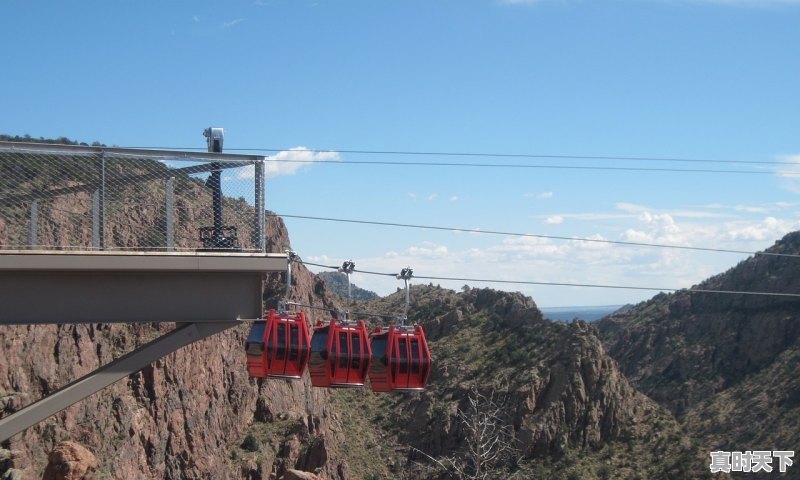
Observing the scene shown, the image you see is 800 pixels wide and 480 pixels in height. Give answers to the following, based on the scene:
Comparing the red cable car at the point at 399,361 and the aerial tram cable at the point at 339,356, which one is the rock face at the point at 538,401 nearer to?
the red cable car at the point at 399,361

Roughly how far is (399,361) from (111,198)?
6.98 meters

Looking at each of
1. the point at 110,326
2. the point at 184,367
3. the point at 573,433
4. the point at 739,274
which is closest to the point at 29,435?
the point at 110,326

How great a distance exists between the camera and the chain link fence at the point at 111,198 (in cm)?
1493

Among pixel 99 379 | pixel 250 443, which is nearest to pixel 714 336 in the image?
pixel 250 443

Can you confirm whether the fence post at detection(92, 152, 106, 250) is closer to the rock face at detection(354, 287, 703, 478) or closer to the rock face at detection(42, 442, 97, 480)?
the rock face at detection(42, 442, 97, 480)

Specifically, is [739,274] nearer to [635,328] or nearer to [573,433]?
[635,328]

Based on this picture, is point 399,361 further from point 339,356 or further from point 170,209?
point 170,209

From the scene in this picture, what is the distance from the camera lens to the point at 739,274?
361ft

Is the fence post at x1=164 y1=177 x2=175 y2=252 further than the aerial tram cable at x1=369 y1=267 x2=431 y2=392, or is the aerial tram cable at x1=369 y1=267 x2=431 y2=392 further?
the aerial tram cable at x1=369 y1=267 x2=431 y2=392

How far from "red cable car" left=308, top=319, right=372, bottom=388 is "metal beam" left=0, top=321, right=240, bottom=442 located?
3394 millimetres

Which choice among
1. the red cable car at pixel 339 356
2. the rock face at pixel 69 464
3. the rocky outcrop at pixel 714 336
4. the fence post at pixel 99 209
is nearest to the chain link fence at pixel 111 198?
the fence post at pixel 99 209

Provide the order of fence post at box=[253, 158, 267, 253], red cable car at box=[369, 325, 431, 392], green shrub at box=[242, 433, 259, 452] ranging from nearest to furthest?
fence post at box=[253, 158, 267, 253] → red cable car at box=[369, 325, 431, 392] → green shrub at box=[242, 433, 259, 452]

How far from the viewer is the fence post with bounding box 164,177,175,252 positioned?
1532cm

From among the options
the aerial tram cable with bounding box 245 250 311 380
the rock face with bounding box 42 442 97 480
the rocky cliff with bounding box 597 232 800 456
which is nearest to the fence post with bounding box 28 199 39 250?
the aerial tram cable with bounding box 245 250 311 380
